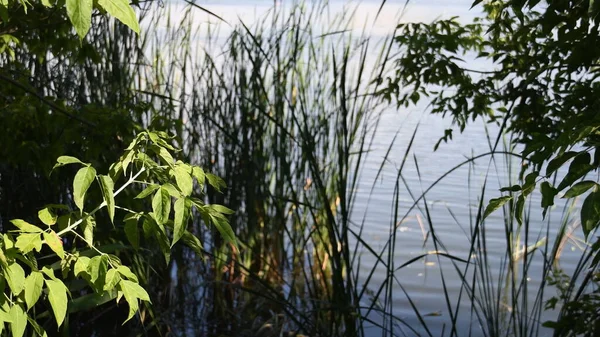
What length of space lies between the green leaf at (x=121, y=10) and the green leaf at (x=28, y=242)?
325mm

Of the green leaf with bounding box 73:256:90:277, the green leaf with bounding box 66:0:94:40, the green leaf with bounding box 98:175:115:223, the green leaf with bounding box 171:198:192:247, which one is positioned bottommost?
the green leaf with bounding box 73:256:90:277

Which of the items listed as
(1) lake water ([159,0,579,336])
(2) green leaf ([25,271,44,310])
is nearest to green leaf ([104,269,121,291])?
(2) green leaf ([25,271,44,310])

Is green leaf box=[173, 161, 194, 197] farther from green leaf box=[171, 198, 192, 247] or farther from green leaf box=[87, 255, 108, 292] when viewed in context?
green leaf box=[87, 255, 108, 292]

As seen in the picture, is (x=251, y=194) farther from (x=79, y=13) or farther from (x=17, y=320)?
(x=79, y=13)

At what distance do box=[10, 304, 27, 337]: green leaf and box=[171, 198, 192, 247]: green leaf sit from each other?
0.71ft

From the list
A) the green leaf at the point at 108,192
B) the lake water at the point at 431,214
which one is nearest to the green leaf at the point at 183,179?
the green leaf at the point at 108,192

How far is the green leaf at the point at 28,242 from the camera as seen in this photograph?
109 centimetres

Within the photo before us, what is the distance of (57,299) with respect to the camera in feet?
3.54

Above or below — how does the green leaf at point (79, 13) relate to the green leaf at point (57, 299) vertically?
above

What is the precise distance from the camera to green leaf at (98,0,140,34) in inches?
38.9

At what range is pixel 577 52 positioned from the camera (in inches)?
67.2

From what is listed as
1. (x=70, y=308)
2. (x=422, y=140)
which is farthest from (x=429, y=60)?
(x=422, y=140)

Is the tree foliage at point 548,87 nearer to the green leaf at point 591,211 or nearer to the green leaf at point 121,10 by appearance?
the green leaf at point 591,211

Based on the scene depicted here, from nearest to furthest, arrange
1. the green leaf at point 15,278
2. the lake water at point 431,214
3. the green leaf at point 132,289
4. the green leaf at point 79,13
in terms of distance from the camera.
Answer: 1. the green leaf at point 79,13
2. the green leaf at point 15,278
3. the green leaf at point 132,289
4. the lake water at point 431,214
